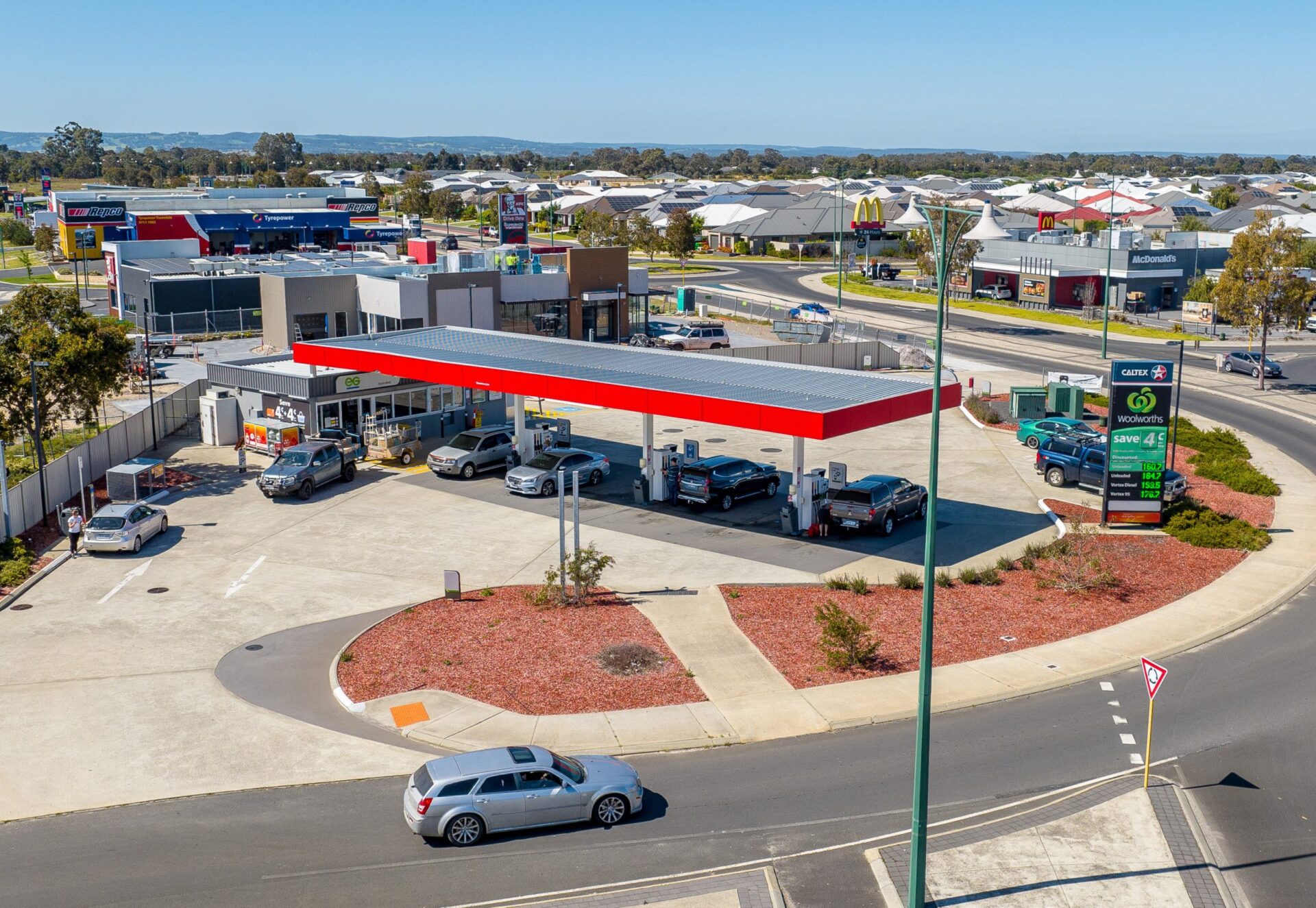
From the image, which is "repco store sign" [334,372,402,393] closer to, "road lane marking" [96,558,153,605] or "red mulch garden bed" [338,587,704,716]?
"road lane marking" [96,558,153,605]

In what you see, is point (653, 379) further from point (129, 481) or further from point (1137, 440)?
point (129, 481)

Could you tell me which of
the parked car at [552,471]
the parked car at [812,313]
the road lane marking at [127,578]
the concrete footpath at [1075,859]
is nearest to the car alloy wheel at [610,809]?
the concrete footpath at [1075,859]

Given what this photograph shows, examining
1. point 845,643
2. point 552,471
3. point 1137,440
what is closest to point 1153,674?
point 845,643

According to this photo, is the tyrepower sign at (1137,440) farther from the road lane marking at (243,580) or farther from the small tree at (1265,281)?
the small tree at (1265,281)

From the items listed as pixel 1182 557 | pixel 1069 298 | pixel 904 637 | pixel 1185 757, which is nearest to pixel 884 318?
pixel 1069 298

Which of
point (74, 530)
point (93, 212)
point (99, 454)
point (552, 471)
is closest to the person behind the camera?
point (74, 530)

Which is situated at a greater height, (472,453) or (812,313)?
(812,313)

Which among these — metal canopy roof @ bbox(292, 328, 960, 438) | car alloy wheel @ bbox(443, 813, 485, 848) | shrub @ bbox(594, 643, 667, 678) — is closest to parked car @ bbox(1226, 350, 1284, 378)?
metal canopy roof @ bbox(292, 328, 960, 438)

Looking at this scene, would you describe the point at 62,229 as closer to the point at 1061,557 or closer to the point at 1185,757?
the point at 1061,557
